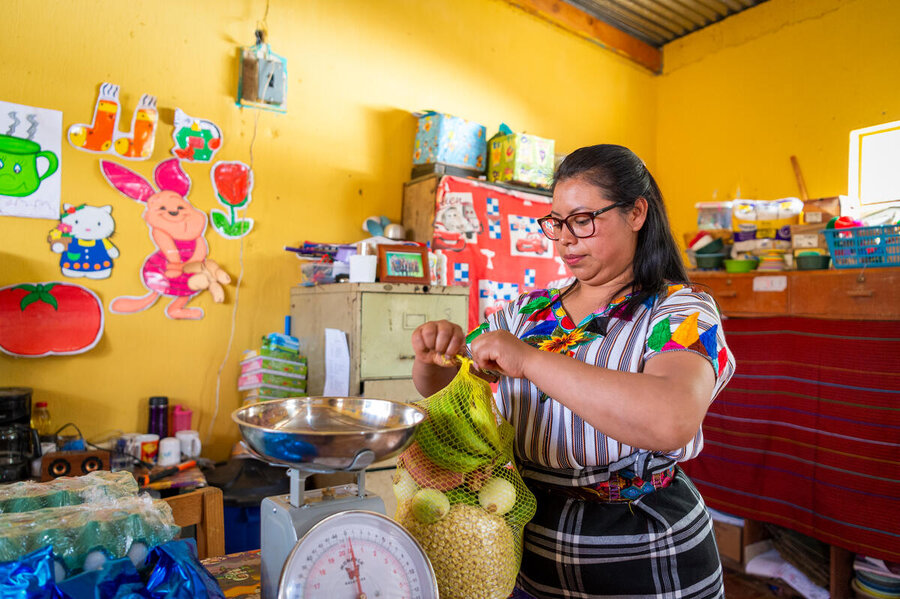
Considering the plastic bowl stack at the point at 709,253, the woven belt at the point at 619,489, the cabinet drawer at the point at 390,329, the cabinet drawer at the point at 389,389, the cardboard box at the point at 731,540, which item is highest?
the plastic bowl stack at the point at 709,253

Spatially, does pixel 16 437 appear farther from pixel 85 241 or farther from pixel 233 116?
pixel 233 116

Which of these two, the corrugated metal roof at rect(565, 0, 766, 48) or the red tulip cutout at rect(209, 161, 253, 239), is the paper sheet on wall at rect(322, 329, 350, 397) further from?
the corrugated metal roof at rect(565, 0, 766, 48)

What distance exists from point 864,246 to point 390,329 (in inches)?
88.1

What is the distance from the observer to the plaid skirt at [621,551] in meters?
1.11

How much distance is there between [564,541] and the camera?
1.13 metres

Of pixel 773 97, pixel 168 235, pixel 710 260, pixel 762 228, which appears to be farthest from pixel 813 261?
pixel 168 235

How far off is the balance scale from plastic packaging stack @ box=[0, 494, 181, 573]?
0.51ft

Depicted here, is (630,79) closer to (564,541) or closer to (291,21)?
(291,21)

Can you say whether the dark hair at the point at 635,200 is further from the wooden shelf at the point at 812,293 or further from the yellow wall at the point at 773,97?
the yellow wall at the point at 773,97

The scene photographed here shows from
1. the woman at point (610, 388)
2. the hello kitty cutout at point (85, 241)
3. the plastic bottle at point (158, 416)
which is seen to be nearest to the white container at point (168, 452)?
the plastic bottle at point (158, 416)

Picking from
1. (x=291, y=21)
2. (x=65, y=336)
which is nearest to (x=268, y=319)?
(x=65, y=336)

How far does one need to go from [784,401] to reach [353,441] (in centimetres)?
277

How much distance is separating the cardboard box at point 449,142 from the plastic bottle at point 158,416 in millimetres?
1897

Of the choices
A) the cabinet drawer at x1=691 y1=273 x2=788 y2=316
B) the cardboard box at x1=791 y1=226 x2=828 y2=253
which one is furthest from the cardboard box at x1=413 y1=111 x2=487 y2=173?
the cardboard box at x1=791 y1=226 x2=828 y2=253
